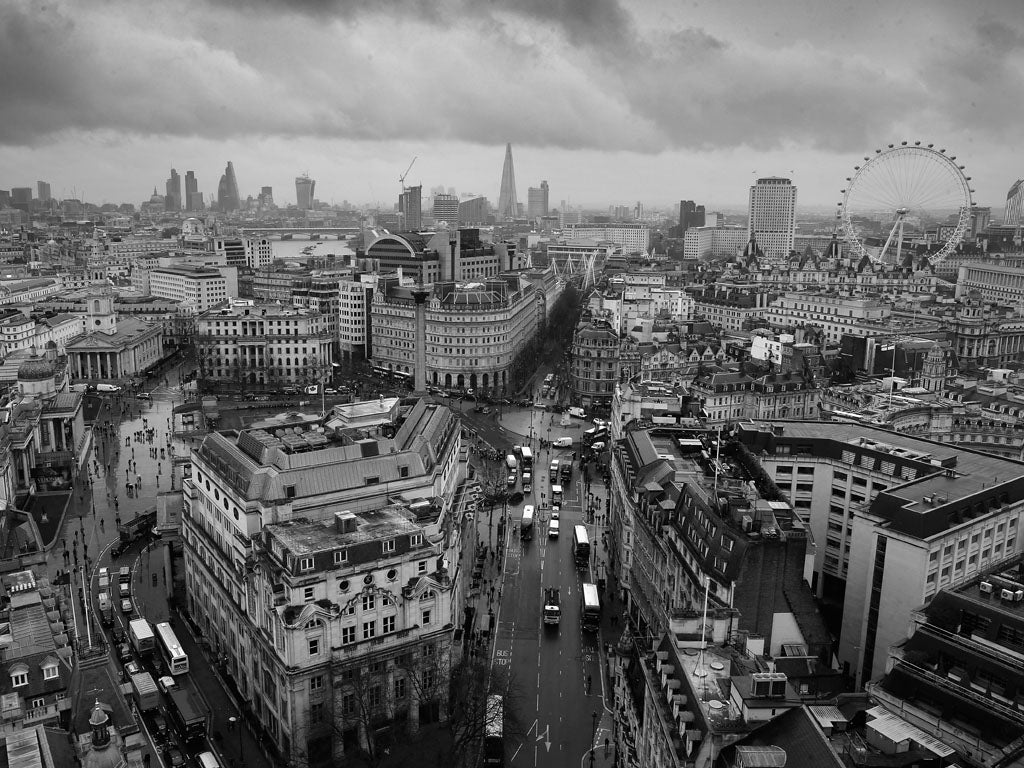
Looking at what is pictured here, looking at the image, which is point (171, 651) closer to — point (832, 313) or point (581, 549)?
point (581, 549)

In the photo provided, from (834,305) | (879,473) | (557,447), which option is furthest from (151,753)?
(834,305)

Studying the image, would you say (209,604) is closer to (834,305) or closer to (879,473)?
(879,473)

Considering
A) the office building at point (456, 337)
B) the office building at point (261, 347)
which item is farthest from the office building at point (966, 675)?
the office building at point (261, 347)

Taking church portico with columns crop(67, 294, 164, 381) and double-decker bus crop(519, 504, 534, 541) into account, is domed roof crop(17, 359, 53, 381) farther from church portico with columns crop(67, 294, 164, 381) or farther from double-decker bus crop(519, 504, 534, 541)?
double-decker bus crop(519, 504, 534, 541)

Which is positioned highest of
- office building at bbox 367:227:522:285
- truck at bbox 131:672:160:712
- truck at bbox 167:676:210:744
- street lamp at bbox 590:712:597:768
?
office building at bbox 367:227:522:285

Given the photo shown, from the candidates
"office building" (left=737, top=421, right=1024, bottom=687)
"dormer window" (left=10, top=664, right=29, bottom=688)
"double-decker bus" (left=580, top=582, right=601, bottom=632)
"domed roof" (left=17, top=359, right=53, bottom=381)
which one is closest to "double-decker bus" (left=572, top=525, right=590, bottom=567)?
"double-decker bus" (left=580, top=582, right=601, bottom=632)

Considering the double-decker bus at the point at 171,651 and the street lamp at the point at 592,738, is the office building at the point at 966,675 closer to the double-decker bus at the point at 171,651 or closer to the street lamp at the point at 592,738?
the street lamp at the point at 592,738
